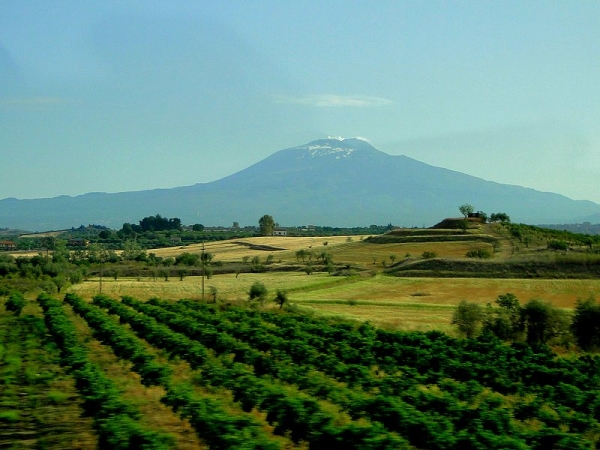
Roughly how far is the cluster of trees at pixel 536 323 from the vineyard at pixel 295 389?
23.8 ft

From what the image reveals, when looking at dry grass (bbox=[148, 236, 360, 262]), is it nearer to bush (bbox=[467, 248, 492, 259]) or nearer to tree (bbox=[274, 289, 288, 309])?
bush (bbox=[467, 248, 492, 259])

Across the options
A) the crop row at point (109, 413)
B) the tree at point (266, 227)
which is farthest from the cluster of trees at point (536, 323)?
the tree at point (266, 227)

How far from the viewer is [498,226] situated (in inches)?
4683

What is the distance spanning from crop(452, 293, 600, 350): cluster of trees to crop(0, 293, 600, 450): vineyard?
7.26m

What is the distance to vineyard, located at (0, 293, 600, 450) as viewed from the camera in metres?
12.8

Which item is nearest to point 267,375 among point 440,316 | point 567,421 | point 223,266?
point 567,421

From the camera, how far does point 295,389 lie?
20.7 metres

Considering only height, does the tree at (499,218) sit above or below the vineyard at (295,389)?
above

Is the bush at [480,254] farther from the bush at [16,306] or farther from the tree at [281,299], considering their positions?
the bush at [16,306]

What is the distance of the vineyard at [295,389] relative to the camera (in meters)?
12.8

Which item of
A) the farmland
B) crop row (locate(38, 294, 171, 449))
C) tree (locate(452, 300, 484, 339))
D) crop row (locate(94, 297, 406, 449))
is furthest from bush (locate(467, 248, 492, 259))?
crop row (locate(38, 294, 171, 449))

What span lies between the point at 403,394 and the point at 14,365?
10.7 meters

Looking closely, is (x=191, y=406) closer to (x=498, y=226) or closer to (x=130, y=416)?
(x=130, y=416)

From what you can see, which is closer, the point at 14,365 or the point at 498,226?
the point at 14,365
